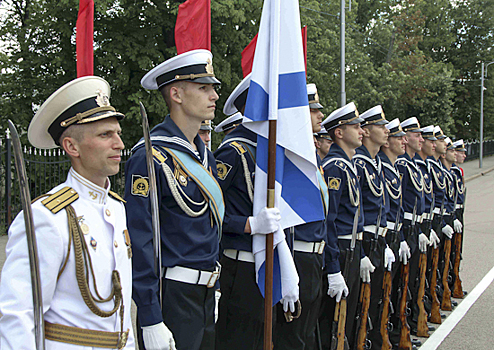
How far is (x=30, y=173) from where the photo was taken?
32.1 ft

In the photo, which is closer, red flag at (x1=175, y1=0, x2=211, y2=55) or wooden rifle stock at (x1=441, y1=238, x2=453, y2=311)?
red flag at (x1=175, y1=0, x2=211, y2=55)

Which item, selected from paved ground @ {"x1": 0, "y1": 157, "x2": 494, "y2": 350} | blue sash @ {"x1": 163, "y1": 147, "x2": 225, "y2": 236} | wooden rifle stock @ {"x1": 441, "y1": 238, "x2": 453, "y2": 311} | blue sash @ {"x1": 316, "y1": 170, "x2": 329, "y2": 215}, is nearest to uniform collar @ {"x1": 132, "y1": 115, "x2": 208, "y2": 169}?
blue sash @ {"x1": 163, "y1": 147, "x2": 225, "y2": 236}

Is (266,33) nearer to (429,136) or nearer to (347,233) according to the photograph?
(347,233)

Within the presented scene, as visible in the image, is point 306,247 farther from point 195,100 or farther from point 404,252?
point 404,252

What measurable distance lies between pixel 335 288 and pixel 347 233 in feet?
1.67

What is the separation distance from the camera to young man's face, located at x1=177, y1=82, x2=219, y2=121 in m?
2.84

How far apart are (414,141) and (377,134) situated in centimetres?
165

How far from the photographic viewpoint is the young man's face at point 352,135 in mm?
4477

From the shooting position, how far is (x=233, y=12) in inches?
482

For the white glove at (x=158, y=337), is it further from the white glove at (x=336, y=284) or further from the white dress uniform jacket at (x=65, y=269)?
the white glove at (x=336, y=284)

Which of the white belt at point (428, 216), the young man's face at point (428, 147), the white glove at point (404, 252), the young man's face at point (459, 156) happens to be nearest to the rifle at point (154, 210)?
the white glove at point (404, 252)

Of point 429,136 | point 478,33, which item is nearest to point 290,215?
point 429,136

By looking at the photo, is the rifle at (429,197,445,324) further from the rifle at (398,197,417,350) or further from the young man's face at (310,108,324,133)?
the young man's face at (310,108,324,133)

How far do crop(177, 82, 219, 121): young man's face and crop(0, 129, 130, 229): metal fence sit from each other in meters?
7.51
